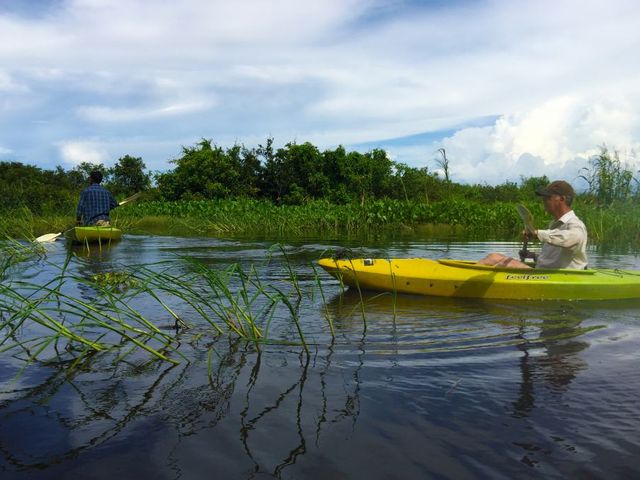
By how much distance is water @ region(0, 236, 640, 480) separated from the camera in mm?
2361

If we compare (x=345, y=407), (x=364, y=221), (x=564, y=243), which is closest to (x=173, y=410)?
(x=345, y=407)

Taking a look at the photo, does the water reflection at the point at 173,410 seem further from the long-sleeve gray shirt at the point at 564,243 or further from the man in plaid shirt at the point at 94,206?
the man in plaid shirt at the point at 94,206

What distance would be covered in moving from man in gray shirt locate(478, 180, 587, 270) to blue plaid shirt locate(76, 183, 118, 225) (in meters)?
8.03

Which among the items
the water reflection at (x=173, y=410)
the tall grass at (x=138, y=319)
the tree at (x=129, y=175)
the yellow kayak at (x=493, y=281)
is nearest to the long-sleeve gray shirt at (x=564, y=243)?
the yellow kayak at (x=493, y=281)

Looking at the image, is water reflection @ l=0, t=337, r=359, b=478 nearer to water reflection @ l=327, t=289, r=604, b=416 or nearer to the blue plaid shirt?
water reflection @ l=327, t=289, r=604, b=416

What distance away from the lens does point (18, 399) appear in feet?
9.88

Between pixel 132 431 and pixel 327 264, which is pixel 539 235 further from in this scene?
pixel 132 431

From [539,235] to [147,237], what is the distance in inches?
446

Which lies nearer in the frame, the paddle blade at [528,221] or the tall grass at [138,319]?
the tall grass at [138,319]

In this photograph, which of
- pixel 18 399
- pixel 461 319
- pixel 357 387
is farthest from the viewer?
pixel 461 319

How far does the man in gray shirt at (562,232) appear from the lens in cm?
535

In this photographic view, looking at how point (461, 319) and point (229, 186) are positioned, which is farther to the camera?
point (229, 186)

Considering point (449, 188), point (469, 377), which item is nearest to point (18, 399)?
point (469, 377)

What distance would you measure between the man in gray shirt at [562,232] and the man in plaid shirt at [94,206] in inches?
316
